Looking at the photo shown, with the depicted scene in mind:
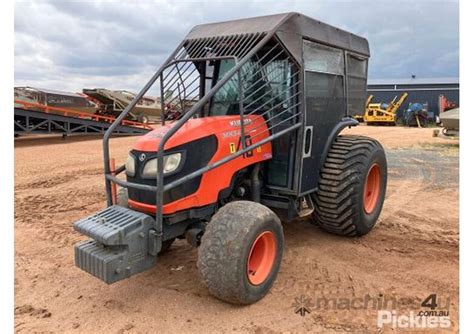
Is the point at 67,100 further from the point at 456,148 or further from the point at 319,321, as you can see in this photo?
the point at 319,321

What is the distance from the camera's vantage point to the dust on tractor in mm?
3311

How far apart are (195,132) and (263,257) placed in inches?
50.8

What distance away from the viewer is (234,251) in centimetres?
324

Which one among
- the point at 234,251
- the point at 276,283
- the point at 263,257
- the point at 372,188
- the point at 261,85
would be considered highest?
the point at 261,85

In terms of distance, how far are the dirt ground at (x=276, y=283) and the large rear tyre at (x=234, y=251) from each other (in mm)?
185

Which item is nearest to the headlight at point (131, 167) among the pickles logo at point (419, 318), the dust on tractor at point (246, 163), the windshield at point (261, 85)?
the dust on tractor at point (246, 163)

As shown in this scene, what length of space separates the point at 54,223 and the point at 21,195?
2.15 meters

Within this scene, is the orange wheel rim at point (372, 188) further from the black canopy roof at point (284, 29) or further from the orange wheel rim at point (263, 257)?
the orange wheel rim at point (263, 257)

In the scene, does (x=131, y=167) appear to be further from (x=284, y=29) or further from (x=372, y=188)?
(x=372, y=188)

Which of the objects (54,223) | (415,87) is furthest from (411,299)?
(415,87)

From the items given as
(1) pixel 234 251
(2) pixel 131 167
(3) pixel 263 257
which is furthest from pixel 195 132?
(3) pixel 263 257

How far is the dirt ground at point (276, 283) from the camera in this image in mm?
3291

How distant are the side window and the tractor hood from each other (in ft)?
5.87

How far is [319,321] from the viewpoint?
130 inches
